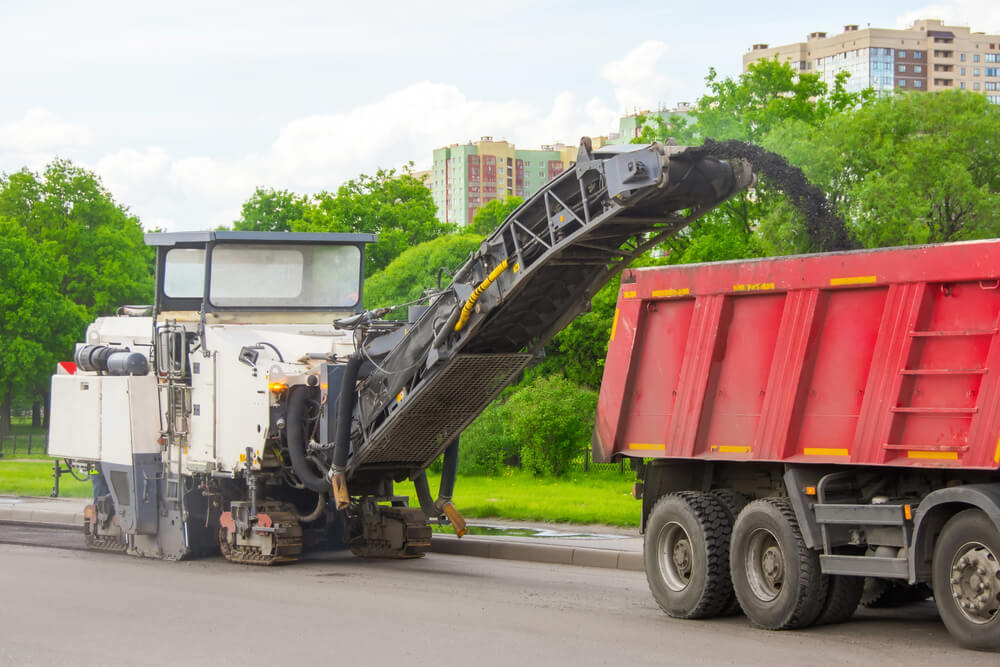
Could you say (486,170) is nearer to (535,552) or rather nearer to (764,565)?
(535,552)

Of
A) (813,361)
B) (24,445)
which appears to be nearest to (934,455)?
(813,361)

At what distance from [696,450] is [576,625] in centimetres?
184

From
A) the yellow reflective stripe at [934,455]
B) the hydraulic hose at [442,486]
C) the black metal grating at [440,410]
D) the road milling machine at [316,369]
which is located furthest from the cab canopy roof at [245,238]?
the yellow reflective stripe at [934,455]

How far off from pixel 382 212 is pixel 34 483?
40.1 metres

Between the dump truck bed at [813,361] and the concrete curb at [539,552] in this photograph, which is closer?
the dump truck bed at [813,361]

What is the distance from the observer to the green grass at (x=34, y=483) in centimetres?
2922

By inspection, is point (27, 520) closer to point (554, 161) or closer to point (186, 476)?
point (186, 476)

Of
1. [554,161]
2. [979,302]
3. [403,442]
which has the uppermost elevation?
[554,161]

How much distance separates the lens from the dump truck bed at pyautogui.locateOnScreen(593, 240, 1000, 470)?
943 cm

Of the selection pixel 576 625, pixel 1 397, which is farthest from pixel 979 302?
pixel 1 397

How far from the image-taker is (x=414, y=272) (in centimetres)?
4353

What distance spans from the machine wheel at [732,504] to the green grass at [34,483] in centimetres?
2018

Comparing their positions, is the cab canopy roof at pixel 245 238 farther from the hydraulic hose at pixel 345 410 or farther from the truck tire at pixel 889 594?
the truck tire at pixel 889 594

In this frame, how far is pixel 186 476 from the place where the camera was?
17.1 metres
